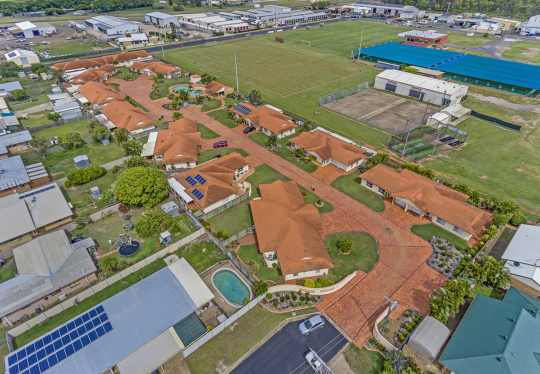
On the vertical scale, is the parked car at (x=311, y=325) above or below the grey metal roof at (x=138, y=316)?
below

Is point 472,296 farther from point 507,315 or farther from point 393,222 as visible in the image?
point 393,222

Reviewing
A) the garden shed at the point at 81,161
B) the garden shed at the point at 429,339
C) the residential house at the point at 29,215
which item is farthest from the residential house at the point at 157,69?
the garden shed at the point at 429,339

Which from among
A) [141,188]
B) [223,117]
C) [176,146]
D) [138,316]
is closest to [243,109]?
[223,117]

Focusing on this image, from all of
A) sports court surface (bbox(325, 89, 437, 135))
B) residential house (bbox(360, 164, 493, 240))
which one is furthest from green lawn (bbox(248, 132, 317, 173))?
sports court surface (bbox(325, 89, 437, 135))

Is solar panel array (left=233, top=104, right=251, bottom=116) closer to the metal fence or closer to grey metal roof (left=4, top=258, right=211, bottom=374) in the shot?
the metal fence

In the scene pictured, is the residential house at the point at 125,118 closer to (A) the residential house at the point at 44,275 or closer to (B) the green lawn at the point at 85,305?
(A) the residential house at the point at 44,275

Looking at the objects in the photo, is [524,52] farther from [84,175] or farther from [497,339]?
[84,175]

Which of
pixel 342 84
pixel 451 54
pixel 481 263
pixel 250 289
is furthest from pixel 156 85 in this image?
pixel 451 54
